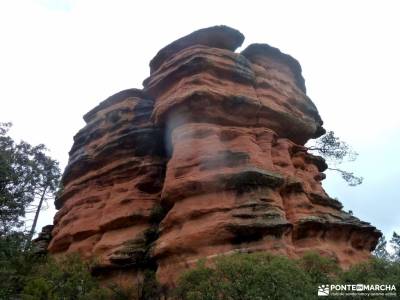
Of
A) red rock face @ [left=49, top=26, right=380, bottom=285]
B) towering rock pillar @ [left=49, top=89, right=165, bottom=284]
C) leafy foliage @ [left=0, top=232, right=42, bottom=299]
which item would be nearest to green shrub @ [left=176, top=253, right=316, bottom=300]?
red rock face @ [left=49, top=26, right=380, bottom=285]

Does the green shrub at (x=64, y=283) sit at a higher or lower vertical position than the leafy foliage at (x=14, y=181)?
lower

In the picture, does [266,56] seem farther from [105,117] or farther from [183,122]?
[105,117]

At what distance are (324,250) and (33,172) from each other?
Answer: 17.9 m

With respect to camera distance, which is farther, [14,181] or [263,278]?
[14,181]

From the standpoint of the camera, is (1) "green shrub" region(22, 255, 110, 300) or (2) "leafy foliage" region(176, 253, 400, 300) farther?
(1) "green shrub" region(22, 255, 110, 300)

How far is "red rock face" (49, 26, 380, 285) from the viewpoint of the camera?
18219 millimetres

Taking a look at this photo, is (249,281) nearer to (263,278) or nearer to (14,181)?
(263,278)

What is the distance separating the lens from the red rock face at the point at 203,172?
18219mm

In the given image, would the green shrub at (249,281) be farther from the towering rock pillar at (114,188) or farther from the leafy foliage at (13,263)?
the leafy foliage at (13,263)

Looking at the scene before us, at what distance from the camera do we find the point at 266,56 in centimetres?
Result: 2786

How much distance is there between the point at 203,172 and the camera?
65.2ft

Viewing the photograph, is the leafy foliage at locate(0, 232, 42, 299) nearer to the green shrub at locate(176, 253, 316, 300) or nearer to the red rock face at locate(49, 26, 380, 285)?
the red rock face at locate(49, 26, 380, 285)

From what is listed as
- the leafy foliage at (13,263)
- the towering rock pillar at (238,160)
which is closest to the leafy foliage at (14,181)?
the leafy foliage at (13,263)

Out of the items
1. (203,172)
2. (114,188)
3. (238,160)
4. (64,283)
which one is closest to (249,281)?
(203,172)
